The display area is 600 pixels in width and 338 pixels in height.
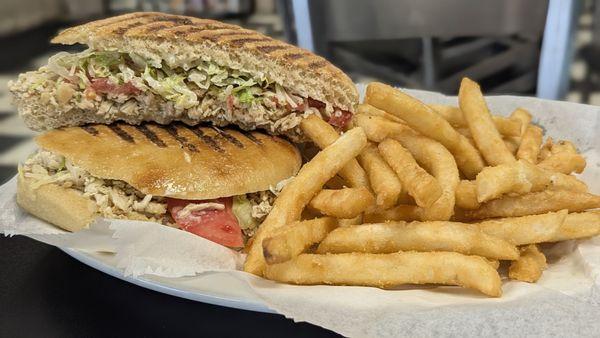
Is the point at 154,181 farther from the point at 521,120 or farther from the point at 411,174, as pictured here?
the point at 521,120

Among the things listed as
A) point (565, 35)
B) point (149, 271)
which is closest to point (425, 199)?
point (149, 271)

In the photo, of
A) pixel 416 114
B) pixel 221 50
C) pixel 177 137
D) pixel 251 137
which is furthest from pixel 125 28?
pixel 416 114

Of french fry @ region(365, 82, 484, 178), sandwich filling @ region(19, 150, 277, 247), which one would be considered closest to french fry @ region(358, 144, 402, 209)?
french fry @ region(365, 82, 484, 178)

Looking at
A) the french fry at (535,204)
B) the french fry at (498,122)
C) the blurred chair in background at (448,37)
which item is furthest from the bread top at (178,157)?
the blurred chair in background at (448,37)

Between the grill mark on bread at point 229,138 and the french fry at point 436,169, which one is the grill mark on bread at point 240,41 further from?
the french fry at point 436,169

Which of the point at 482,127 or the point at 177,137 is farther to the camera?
the point at 177,137

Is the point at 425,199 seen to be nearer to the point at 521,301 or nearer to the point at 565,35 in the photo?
the point at 521,301

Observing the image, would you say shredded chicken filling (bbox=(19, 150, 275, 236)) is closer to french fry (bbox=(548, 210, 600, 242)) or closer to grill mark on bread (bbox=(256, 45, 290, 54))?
grill mark on bread (bbox=(256, 45, 290, 54))
